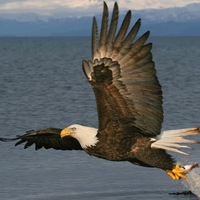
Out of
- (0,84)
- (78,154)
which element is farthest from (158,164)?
(0,84)

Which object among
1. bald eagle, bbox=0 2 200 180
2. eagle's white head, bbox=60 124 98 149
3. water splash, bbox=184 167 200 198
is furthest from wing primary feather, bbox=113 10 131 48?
water splash, bbox=184 167 200 198

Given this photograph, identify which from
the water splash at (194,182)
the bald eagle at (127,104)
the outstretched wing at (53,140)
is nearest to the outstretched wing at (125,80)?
the bald eagle at (127,104)

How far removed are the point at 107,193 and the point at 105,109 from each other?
2.90 meters

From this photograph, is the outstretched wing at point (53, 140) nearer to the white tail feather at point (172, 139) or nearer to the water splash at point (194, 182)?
the white tail feather at point (172, 139)

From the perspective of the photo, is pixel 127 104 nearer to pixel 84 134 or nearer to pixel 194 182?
pixel 84 134

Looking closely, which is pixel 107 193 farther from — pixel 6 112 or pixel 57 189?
pixel 6 112

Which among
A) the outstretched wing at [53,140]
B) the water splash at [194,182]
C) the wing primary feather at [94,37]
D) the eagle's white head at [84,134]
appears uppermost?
the wing primary feather at [94,37]

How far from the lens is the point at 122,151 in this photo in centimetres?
940

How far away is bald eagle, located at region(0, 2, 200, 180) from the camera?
876cm

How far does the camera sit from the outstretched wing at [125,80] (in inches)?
344

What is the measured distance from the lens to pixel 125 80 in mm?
8984

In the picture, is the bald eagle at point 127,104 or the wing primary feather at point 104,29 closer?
the wing primary feather at point 104,29

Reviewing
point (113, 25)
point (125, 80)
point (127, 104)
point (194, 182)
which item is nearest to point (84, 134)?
point (127, 104)

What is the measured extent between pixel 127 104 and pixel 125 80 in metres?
0.32
